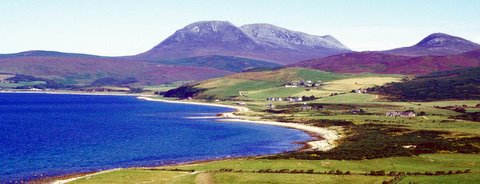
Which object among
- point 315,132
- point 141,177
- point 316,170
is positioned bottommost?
point 315,132

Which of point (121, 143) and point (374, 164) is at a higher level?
point (374, 164)

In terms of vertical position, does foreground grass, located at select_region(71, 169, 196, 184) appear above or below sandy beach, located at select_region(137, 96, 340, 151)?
above

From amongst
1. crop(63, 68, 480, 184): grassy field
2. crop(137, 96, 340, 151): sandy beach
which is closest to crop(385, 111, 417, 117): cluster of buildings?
crop(137, 96, 340, 151): sandy beach

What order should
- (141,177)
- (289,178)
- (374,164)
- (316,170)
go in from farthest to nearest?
1. (374,164)
2. (316,170)
3. (141,177)
4. (289,178)

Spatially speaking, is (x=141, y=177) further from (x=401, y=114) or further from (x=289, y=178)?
(x=401, y=114)

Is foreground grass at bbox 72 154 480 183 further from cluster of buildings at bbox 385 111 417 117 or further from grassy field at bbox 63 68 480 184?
cluster of buildings at bbox 385 111 417 117

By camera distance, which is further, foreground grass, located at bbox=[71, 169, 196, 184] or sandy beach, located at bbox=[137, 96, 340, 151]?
sandy beach, located at bbox=[137, 96, 340, 151]

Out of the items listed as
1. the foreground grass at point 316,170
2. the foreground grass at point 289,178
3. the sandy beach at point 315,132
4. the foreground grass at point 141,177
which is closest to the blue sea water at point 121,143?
the sandy beach at point 315,132

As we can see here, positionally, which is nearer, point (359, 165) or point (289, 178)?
point (289, 178)

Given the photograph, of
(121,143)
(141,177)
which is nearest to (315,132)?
(121,143)

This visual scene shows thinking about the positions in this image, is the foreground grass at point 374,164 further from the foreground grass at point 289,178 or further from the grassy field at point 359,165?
the foreground grass at point 289,178
